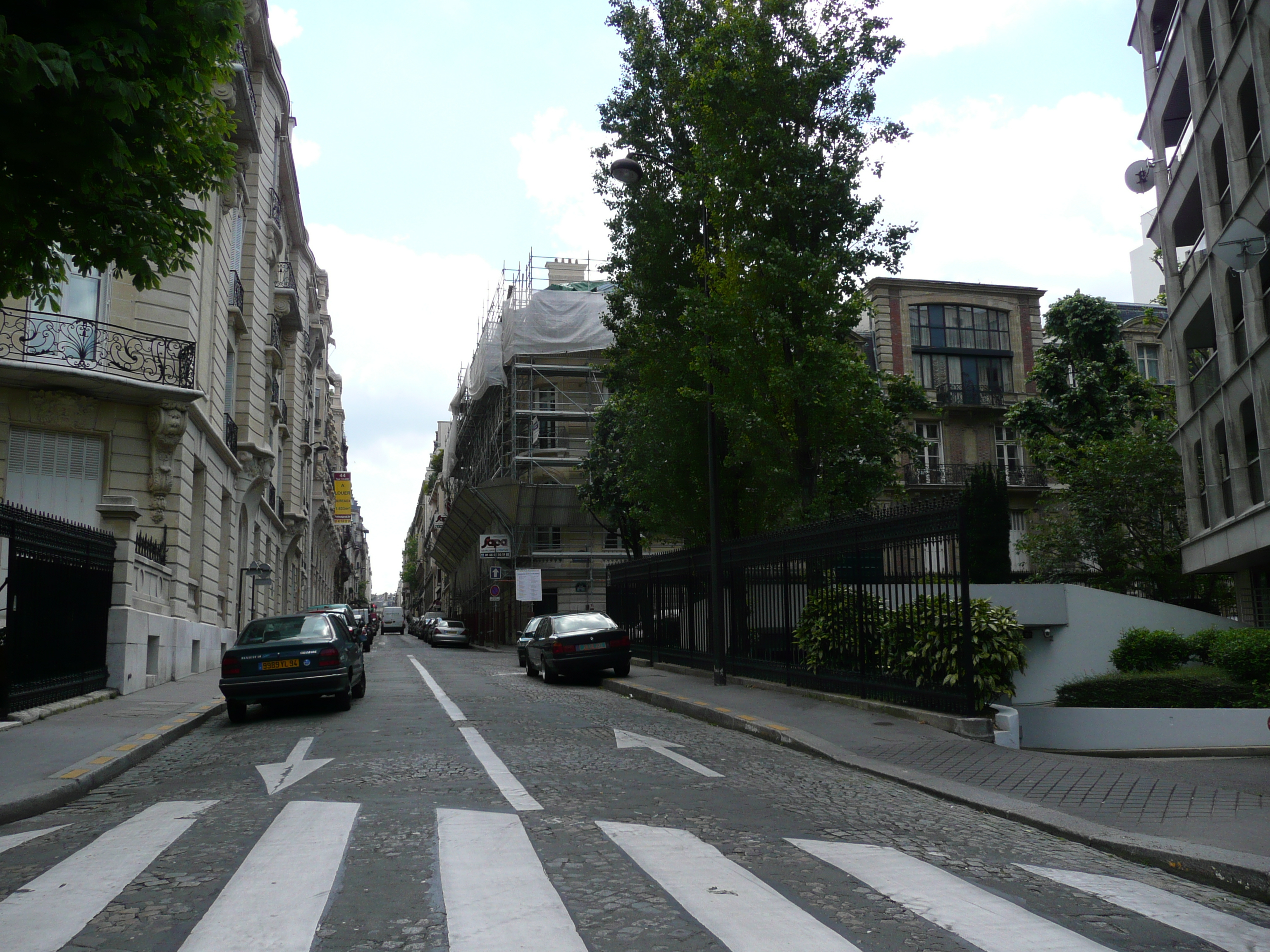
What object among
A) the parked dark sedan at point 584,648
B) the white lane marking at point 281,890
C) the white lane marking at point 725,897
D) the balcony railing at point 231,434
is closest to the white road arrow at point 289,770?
the white lane marking at point 281,890

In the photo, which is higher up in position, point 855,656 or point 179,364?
point 179,364

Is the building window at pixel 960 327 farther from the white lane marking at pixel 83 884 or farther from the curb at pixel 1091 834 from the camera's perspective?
the white lane marking at pixel 83 884

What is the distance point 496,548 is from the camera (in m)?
45.6

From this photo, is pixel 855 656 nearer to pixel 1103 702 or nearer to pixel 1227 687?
pixel 1103 702

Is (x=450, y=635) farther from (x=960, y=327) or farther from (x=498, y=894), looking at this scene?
(x=498, y=894)

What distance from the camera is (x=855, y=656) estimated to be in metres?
13.6

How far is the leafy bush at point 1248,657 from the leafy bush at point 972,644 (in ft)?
Result: 13.7

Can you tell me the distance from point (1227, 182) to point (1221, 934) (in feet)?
68.1

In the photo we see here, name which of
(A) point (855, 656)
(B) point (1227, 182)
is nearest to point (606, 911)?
(A) point (855, 656)

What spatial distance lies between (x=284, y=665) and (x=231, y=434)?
52.4 ft

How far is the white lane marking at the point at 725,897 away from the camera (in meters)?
4.26

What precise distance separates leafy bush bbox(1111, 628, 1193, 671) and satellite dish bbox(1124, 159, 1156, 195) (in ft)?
44.8

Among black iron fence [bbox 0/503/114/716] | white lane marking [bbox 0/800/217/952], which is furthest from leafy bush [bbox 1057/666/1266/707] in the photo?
black iron fence [bbox 0/503/114/716]

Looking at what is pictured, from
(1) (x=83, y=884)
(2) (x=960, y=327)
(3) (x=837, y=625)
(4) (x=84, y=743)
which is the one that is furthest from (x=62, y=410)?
(2) (x=960, y=327)
